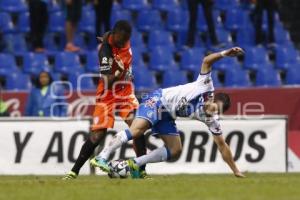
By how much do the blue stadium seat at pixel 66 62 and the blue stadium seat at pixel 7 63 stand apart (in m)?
0.90

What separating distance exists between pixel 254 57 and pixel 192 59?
1.52m

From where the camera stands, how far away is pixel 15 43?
21.5 meters


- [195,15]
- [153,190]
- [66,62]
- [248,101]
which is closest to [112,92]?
[153,190]

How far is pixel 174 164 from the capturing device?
16.7 meters

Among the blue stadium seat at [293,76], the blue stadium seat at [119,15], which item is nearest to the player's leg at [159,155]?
the blue stadium seat at [293,76]

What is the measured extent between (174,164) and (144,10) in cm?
657

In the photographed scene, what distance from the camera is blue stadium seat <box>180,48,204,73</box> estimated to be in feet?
68.5

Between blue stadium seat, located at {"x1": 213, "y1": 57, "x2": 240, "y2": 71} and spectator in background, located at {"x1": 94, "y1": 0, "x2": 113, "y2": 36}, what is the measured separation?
2585mm

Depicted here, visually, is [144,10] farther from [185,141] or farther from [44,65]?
[185,141]

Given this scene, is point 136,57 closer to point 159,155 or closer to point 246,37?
point 246,37

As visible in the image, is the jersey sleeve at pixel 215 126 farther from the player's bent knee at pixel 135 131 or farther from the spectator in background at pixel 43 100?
the spectator in background at pixel 43 100

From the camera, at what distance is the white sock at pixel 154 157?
12625 mm

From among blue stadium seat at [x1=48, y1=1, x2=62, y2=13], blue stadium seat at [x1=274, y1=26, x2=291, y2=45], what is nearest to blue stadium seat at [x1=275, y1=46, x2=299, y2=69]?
blue stadium seat at [x1=274, y1=26, x2=291, y2=45]

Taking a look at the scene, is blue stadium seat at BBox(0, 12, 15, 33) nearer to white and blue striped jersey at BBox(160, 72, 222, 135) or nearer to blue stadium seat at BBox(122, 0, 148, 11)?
blue stadium seat at BBox(122, 0, 148, 11)
